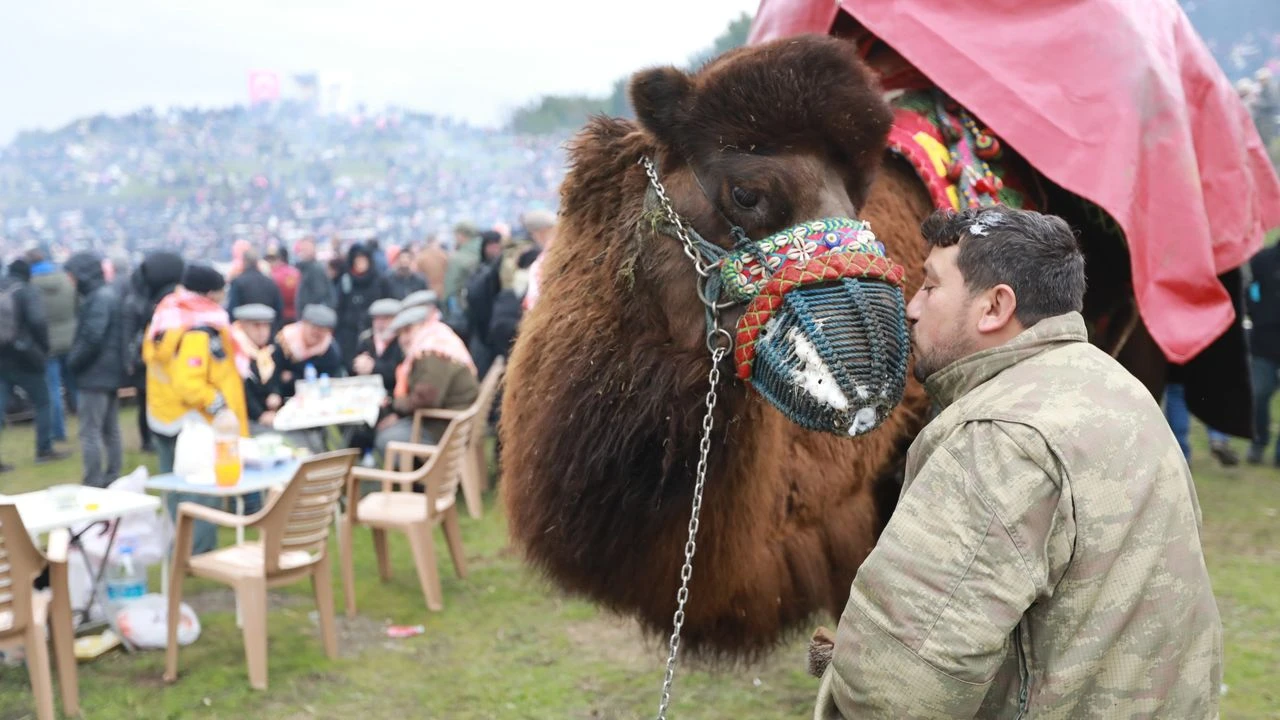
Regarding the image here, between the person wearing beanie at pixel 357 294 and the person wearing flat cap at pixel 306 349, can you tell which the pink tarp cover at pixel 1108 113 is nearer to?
the person wearing flat cap at pixel 306 349

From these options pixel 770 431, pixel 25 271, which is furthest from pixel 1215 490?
pixel 25 271

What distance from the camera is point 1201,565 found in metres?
1.82

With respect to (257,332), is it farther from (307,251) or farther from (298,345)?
(307,251)

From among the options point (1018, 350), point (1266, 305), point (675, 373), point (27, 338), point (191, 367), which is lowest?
point (27, 338)

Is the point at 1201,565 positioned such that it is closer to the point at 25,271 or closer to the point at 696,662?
the point at 696,662

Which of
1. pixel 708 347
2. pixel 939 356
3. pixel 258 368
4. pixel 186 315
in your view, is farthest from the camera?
pixel 258 368

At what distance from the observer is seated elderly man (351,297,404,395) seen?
31.3 ft

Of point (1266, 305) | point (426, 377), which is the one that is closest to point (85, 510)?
point (426, 377)

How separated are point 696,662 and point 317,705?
2.43 m

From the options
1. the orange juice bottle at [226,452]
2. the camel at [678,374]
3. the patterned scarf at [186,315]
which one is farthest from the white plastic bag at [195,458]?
the camel at [678,374]

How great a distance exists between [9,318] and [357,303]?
4.14m

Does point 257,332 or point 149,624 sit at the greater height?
point 257,332

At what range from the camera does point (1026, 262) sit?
6.28 feet

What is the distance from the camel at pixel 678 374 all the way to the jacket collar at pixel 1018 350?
0.92 m
